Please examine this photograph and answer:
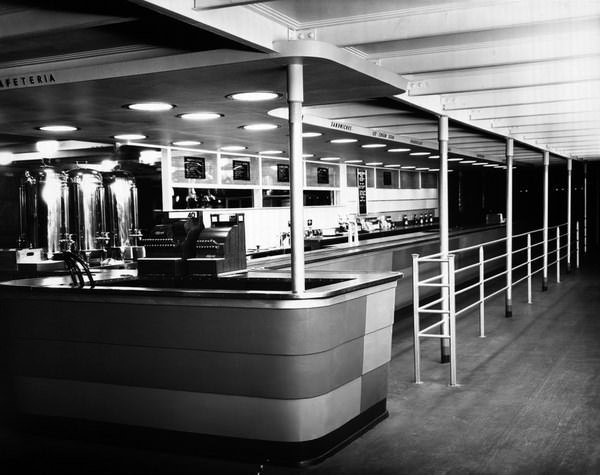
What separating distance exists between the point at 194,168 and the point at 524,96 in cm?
451

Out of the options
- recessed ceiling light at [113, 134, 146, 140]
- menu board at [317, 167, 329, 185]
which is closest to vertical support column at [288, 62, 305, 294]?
recessed ceiling light at [113, 134, 146, 140]

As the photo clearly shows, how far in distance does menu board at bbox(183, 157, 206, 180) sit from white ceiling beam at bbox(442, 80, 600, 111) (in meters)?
3.81

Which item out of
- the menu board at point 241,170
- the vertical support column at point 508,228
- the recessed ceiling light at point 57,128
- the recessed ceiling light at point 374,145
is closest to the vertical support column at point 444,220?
the recessed ceiling light at point 374,145

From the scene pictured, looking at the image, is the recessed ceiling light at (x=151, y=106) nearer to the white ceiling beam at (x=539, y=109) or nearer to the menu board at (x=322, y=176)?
the white ceiling beam at (x=539, y=109)

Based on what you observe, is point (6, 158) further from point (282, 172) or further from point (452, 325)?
point (452, 325)

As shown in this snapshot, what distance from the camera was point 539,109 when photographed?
7.55 meters

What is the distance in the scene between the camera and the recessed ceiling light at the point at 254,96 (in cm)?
504

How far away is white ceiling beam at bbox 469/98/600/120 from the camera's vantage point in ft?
23.5

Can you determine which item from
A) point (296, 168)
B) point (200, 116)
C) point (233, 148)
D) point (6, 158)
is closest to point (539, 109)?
point (200, 116)

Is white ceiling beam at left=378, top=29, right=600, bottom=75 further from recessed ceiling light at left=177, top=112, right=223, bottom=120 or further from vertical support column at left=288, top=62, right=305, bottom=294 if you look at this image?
recessed ceiling light at left=177, top=112, right=223, bottom=120

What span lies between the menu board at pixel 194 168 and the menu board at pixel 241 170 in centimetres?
78

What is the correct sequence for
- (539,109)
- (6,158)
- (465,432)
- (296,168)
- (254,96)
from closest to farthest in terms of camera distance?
1. (296,168)
2. (465,432)
3. (254,96)
4. (539,109)
5. (6,158)

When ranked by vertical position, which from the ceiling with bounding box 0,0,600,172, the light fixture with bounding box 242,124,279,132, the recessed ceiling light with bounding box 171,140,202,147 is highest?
the ceiling with bounding box 0,0,600,172

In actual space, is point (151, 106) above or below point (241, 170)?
above
